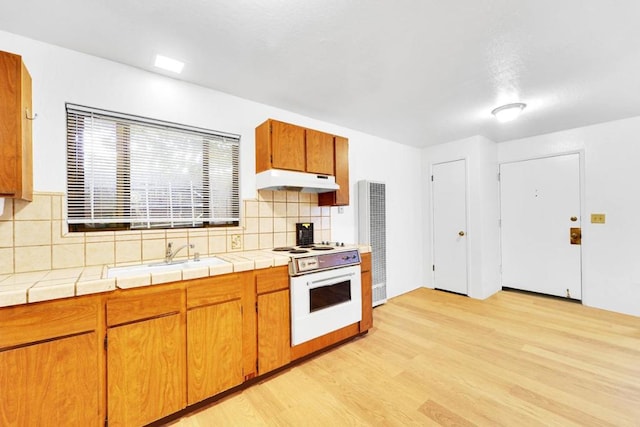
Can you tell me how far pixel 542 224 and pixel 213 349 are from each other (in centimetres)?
455

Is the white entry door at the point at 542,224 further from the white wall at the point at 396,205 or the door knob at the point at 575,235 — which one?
the white wall at the point at 396,205

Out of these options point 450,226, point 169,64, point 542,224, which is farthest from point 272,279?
point 542,224

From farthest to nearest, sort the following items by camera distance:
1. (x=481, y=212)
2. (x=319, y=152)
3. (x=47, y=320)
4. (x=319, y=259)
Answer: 1. (x=481, y=212)
2. (x=319, y=152)
3. (x=319, y=259)
4. (x=47, y=320)

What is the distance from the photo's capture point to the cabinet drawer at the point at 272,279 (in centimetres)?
197

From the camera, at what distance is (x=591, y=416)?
162 cm

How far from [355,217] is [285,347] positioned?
190cm

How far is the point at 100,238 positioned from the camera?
1.83 metres

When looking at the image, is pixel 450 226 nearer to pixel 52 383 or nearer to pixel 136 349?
pixel 136 349

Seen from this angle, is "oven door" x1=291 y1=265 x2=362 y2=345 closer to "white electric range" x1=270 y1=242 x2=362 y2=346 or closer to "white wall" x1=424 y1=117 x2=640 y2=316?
"white electric range" x1=270 y1=242 x2=362 y2=346

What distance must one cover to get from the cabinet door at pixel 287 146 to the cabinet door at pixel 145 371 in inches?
58.7

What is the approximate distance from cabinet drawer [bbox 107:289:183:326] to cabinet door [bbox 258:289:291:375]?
58 centimetres

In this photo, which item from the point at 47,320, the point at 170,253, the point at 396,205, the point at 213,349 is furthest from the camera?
the point at 396,205

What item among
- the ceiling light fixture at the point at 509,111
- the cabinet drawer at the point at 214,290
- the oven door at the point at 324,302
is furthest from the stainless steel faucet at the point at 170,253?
the ceiling light fixture at the point at 509,111

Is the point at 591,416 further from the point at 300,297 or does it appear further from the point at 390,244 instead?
the point at 390,244
